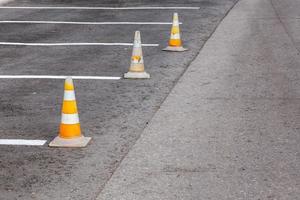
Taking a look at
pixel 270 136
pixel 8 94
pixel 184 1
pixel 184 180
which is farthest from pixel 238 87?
pixel 184 1

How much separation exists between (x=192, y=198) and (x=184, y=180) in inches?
19.1

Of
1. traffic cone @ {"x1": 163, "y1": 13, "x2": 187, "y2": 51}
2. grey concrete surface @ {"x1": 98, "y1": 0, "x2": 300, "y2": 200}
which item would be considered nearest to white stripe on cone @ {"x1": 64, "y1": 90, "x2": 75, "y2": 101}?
grey concrete surface @ {"x1": 98, "y1": 0, "x2": 300, "y2": 200}

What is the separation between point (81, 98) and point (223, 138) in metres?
2.91

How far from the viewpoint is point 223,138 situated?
8.24m

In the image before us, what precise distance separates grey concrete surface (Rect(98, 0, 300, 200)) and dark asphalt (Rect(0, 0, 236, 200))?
0.28 meters

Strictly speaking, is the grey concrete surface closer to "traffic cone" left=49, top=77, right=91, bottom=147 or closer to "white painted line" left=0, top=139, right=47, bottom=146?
"traffic cone" left=49, top=77, right=91, bottom=147

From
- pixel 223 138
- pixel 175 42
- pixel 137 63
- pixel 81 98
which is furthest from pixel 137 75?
pixel 223 138

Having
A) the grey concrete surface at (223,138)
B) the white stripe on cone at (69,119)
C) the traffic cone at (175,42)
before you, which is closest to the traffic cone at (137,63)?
the grey concrete surface at (223,138)

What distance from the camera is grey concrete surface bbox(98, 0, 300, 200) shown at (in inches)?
258

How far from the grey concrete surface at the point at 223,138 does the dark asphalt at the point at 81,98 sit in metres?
0.28

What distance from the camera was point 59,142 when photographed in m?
8.00

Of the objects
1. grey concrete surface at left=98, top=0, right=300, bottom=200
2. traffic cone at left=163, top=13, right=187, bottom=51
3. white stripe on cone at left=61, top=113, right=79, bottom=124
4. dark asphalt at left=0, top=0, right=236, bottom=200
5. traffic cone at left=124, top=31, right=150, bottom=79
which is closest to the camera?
grey concrete surface at left=98, top=0, right=300, bottom=200

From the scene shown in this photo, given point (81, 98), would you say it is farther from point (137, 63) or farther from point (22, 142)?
point (22, 142)

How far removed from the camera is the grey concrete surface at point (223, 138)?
258 inches
